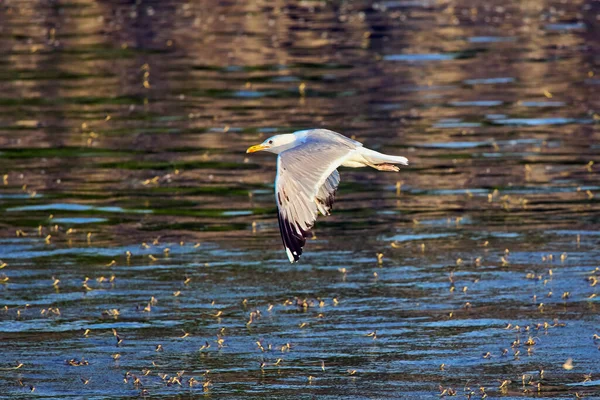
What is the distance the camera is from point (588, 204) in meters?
13.4

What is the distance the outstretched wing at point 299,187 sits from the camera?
27.7 feet

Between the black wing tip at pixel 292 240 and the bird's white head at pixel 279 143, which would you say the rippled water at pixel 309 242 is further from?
the bird's white head at pixel 279 143

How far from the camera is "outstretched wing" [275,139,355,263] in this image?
8.44 m

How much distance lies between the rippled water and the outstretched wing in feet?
3.24

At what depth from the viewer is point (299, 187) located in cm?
868

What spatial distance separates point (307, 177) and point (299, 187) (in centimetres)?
13

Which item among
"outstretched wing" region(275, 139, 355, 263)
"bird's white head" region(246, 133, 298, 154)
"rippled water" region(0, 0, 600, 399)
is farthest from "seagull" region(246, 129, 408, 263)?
"rippled water" region(0, 0, 600, 399)

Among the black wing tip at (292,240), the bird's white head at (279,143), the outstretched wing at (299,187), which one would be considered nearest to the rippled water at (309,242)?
the black wing tip at (292,240)

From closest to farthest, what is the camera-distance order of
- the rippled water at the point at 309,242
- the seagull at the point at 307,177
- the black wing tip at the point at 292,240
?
1. the black wing tip at the point at 292,240
2. the seagull at the point at 307,177
3. the rippled water at the point at 309,242

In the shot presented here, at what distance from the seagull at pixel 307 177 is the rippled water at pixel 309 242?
0.99 m

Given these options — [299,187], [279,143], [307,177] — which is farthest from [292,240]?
[279,143]

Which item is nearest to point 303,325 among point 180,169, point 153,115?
point 180,169

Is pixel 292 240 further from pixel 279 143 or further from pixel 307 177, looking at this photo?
pixel 279 143

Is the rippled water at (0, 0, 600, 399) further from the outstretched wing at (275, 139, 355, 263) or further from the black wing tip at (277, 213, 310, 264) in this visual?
the outstretched wing at (275, 139, 355, 263)
